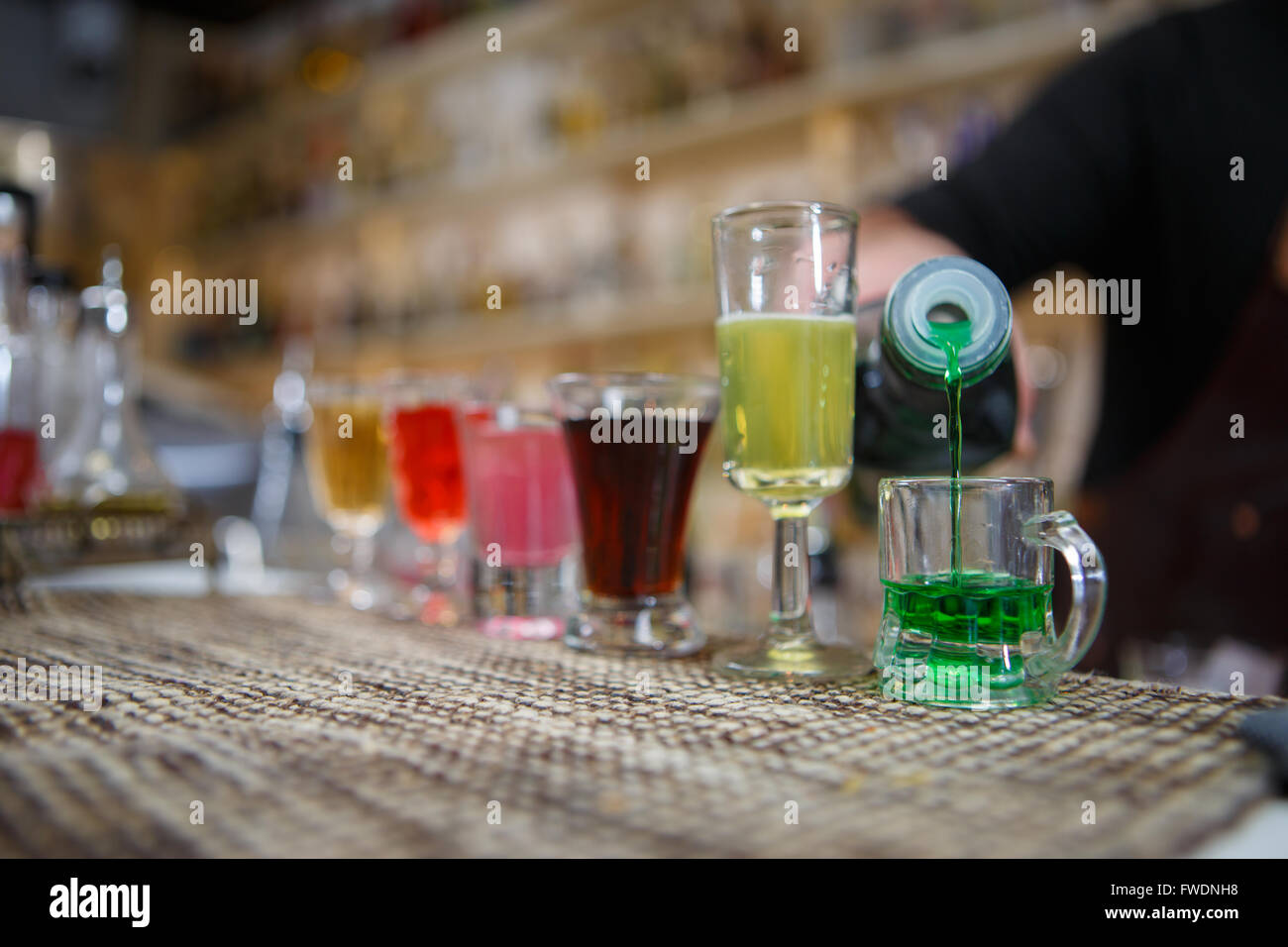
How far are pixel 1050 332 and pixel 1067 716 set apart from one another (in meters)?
2.08

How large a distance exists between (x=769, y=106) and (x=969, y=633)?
2492 millimetres

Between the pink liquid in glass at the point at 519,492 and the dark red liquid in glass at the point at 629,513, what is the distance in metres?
0.11

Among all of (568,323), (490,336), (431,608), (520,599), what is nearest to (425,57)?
(490,336)

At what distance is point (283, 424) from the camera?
2408 mm

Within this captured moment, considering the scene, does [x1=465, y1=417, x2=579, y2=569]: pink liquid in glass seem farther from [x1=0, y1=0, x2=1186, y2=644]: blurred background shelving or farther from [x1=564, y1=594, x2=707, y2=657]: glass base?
[x1=0, y1=0, x2=1186, y2=644]: blurred background shelving

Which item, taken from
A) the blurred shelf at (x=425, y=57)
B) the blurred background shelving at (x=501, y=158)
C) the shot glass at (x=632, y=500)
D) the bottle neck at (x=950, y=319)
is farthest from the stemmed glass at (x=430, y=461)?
the blurred shelf at (x=425, y=57)

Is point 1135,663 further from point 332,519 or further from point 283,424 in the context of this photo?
point 283,424

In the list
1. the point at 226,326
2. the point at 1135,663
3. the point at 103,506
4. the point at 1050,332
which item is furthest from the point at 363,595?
the point at 226,326

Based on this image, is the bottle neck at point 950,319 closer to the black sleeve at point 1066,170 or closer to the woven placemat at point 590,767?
the woven placemat at point 590,767

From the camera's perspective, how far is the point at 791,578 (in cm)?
75

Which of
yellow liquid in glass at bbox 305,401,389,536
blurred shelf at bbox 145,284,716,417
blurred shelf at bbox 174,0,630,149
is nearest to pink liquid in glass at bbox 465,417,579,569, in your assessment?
yellow liquid in glass at bbox 305,401,389,536

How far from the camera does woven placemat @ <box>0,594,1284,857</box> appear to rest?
0.39 meters

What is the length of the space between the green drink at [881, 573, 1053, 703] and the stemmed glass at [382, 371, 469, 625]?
0.61 m

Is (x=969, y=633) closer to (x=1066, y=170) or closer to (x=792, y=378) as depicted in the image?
(x=792, y=378)
